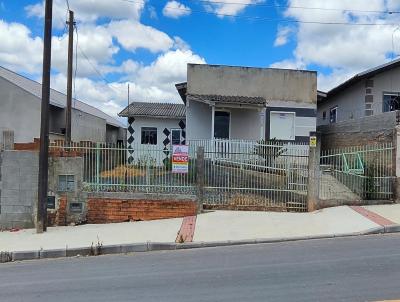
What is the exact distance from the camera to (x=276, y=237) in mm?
10391

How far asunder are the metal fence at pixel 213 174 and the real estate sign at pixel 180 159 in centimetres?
11

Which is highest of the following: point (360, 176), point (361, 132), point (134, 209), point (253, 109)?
point (253, 109)

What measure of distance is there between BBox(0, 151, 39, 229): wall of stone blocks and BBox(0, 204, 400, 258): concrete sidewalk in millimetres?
579

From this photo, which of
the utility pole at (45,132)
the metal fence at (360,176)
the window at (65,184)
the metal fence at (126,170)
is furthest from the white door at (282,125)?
the utility pole at (45,132)

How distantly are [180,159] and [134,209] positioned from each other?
184cm

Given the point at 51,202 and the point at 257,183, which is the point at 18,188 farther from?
the point at 257,183

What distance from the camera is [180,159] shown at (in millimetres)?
13281

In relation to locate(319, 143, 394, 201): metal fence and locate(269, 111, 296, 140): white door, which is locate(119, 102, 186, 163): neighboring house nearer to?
locate(269, 111, 296, 140): white door

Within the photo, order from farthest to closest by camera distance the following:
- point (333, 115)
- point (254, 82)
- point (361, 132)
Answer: point (333, 115) < point (254, 82) < point (361, 132)

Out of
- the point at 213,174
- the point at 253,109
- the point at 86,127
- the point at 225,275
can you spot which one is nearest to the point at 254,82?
the point at 253,109

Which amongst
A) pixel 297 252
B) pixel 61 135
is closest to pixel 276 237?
pixel 297 252

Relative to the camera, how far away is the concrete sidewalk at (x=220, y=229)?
34.2ft

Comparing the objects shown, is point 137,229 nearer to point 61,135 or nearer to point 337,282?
point 337,282

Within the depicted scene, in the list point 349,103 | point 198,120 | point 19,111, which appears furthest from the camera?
point 19,111
